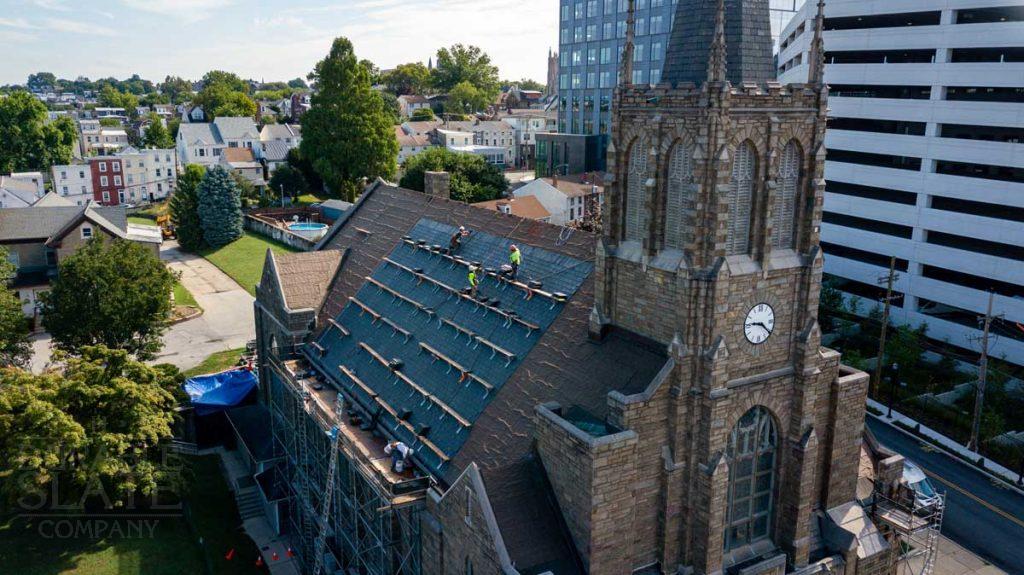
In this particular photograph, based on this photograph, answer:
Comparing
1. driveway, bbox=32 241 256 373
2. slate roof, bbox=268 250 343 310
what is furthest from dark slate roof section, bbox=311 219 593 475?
driveway, bbox=32 241 256 373

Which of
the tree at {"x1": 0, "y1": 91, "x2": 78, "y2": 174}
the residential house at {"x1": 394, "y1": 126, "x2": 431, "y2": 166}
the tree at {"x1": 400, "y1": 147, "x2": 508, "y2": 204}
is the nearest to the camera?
the tree at {"x1": 400, "y1": 147, "x2": 508, "y2": 204}

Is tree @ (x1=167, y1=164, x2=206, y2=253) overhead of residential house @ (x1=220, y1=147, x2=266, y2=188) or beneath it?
beneath

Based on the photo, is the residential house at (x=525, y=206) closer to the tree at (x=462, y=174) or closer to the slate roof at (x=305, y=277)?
the tree at (x=462, y=174)

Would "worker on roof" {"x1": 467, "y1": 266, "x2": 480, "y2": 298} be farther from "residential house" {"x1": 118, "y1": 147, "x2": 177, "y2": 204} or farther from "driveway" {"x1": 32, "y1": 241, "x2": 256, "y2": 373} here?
"residential house" {"x1": 118, "y1": 147, "x2": 177, "y2": 204}

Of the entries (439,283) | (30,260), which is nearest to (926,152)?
(439,283)

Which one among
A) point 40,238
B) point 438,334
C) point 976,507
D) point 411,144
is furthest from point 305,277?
point 411,144

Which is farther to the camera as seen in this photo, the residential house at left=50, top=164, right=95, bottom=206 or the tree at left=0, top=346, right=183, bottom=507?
the residential house at left=50, top=164, right=95, bottom=206
